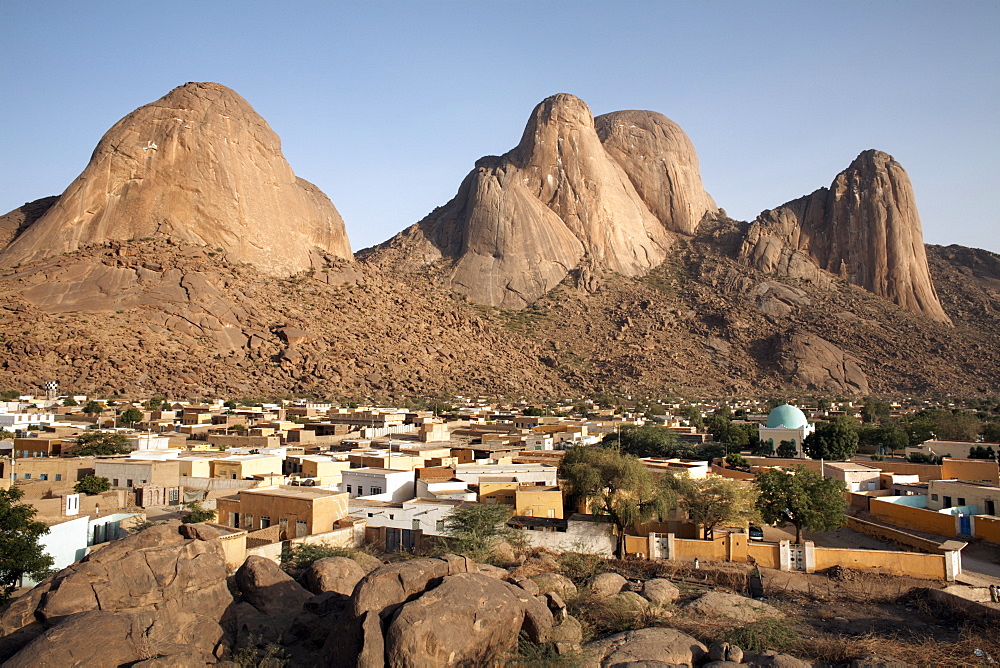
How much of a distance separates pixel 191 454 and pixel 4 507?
13319 mm

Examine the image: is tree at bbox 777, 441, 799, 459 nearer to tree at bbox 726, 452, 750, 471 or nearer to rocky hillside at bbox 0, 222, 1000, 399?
tree at bbox 726, 452, 750, 471

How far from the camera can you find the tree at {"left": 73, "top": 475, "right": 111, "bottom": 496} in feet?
75.3

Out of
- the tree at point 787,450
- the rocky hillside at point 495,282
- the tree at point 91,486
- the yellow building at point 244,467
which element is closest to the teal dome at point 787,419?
the tree at point 787,450

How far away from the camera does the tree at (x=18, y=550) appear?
14.9m

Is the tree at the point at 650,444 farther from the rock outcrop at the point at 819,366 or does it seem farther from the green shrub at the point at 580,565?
the rock outcrop at the point at 819,366

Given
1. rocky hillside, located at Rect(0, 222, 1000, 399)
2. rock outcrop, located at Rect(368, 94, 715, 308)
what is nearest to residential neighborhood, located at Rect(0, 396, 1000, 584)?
rocky hillside, located at Rect(0, 222, 1000, 399)

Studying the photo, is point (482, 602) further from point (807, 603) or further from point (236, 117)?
point (236, 117)

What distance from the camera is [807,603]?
700 inches

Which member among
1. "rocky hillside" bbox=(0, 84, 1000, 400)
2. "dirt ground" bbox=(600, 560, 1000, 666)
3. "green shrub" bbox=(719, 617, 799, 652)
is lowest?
"dirt ground" bbox=(600, 560, 1000, 666)

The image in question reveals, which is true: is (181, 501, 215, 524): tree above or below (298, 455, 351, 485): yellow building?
below

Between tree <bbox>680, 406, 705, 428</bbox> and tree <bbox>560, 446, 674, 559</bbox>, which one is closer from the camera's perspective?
tree <bbox>560, 446, 674, 559</bbox>

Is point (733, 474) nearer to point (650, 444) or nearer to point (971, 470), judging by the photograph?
point (971, 470)

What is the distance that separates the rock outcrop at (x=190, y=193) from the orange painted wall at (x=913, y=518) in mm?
65263

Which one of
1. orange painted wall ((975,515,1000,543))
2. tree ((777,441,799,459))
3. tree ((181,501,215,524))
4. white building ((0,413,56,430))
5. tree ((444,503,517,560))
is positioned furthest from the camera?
tree ((777,441,799,459))
